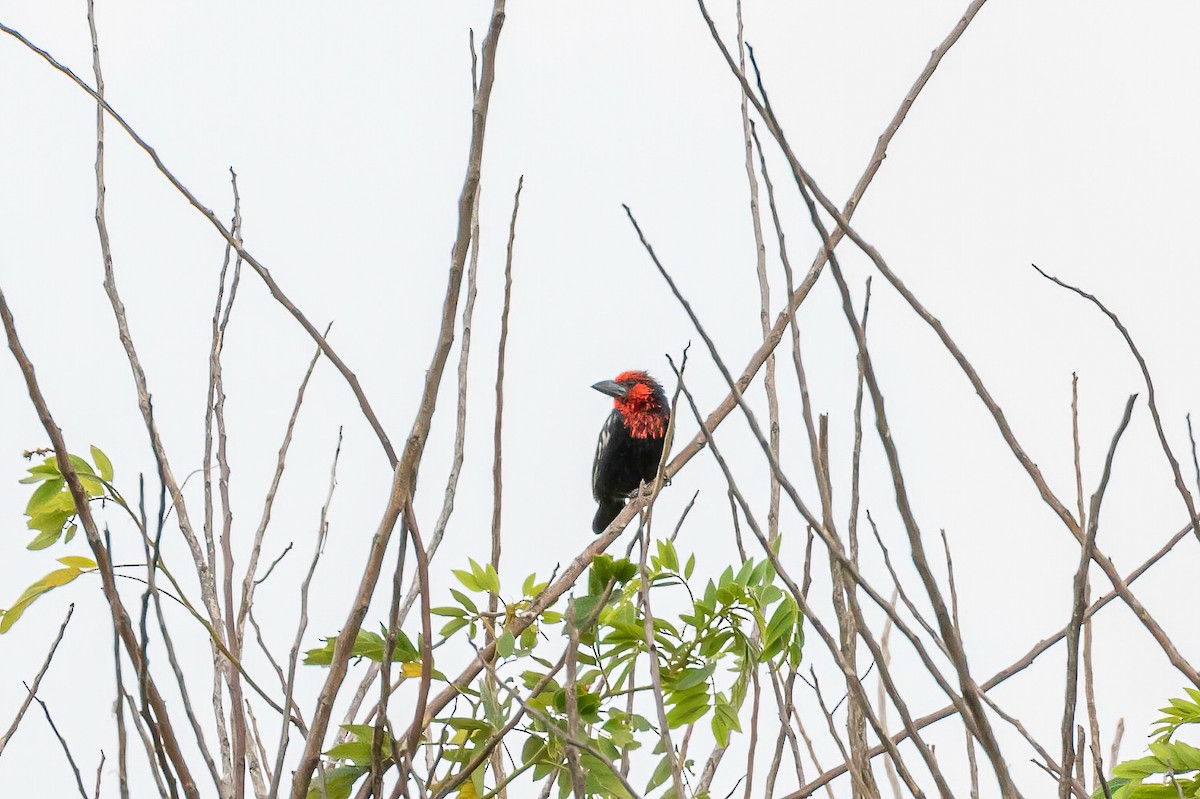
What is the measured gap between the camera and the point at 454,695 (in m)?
2.09

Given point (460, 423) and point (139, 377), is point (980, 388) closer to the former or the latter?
point (460, 423)

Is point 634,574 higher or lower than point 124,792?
higher

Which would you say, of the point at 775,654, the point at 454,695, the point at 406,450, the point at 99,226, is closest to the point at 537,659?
the point at 454,695

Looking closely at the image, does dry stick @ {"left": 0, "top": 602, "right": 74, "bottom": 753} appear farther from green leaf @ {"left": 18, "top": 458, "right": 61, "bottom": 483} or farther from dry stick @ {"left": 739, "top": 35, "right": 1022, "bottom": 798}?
dry stick @ {"left": 739, "top": 35, "right": 1022, "bottom": 798}

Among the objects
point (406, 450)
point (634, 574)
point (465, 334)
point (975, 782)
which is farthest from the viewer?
point (465, 334)

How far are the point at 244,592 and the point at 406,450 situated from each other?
1.19 meters

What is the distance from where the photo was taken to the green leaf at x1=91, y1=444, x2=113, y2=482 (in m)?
2.19

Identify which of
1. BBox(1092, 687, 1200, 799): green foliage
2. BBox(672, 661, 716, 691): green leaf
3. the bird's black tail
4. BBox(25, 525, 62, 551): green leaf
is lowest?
BBox(1092, 687, 1200, 799): green foliage

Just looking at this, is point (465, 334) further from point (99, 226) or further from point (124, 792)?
point (124, 792)

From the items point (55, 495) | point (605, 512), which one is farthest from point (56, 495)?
point (605, 512)

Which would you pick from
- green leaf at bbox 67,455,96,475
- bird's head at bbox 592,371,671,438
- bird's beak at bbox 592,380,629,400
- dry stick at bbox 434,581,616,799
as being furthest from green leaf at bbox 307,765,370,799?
bird's beak at bbox 592,380,629,400

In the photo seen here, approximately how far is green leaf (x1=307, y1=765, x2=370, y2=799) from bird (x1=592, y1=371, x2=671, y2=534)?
591 cm

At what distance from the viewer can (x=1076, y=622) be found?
1.67 meters

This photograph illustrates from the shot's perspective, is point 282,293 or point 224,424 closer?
point 282,293
